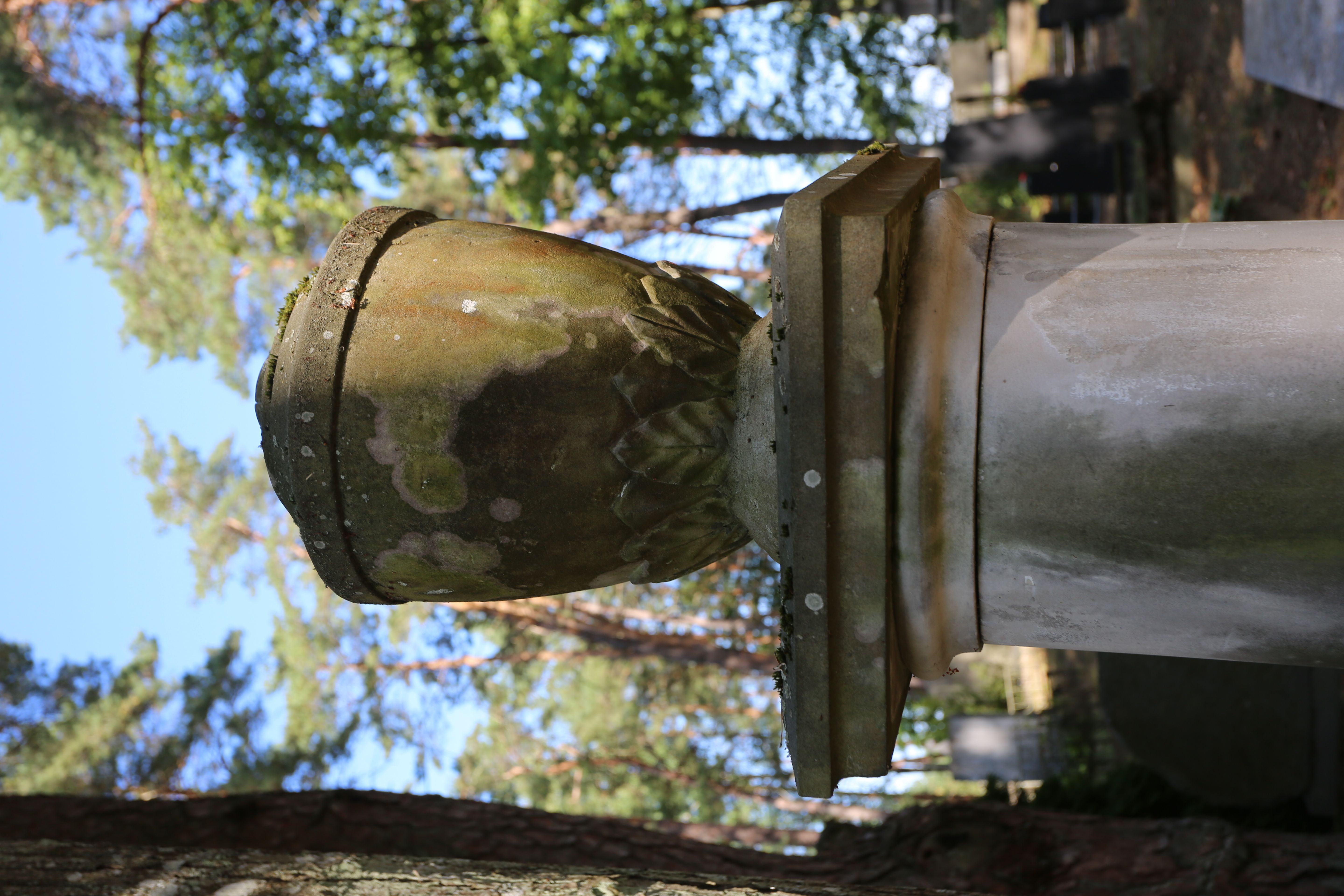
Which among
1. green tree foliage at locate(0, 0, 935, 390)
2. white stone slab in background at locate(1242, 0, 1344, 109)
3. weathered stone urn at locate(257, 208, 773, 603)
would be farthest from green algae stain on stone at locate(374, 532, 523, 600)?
green tree foliage at locate(0, 0, 935, 390)

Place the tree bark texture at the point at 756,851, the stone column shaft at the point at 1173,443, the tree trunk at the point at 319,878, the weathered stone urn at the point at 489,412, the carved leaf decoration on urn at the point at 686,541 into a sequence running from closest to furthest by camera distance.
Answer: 1. the stone column shaft at the point at 1173,443
2. the weathered stone urn at the point at 489,412
3. the carved leaf decoration on urn at the point at 686,541
4. the tree trunk at the point at 319,878
5. the tree bark texture at the point at 756,851

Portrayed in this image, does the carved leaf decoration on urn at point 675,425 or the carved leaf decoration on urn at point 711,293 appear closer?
the carved leaf decoration on urn at point 675,425

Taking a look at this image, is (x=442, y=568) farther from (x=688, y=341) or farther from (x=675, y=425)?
(x=688, y=341)

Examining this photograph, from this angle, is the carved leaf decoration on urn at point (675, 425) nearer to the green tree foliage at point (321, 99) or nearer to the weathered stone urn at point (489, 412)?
the weathered stone urn at point (489, 412)

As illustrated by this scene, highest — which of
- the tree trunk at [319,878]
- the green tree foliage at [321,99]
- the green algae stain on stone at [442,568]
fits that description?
the green tree foliage at [321,99]

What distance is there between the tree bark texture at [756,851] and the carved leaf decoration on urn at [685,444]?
2211 mm

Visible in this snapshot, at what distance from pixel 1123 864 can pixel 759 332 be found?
336 centimetres

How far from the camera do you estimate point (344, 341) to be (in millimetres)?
2760

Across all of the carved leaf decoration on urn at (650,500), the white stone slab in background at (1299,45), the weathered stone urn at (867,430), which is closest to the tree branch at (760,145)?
the white stone slab in background at (1299,45)

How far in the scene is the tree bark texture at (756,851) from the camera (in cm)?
439

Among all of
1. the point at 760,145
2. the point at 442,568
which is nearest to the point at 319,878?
the point at 442,568

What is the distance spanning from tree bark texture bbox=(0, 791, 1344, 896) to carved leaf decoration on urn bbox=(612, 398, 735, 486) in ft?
7.25

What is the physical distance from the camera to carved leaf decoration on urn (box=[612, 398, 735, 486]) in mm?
2811

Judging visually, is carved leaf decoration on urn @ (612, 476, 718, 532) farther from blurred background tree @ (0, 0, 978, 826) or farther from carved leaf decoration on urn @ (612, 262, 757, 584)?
blurred background tree @ (0, 0, 978, 826)
